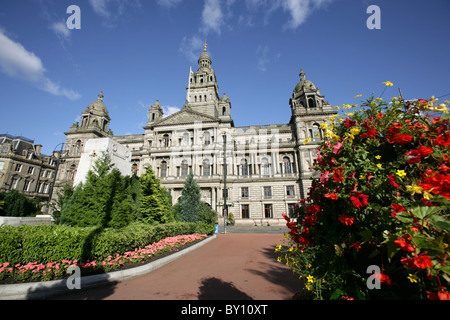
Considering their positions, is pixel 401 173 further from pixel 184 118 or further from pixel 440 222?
pixel 184 118

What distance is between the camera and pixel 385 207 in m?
1.58

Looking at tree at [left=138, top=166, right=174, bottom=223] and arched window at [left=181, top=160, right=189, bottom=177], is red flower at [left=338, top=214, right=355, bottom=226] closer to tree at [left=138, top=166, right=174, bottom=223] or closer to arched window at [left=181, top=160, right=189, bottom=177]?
tree at [left=138, top=166, right=174, bottom=223]

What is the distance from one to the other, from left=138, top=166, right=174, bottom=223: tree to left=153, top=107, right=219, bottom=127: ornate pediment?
21.2m

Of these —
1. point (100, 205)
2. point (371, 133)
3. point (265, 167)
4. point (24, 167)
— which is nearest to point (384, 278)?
point (371, 133)

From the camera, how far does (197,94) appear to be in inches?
1610

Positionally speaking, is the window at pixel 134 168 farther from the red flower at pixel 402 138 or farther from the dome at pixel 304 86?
the red flower at pixel 402 138

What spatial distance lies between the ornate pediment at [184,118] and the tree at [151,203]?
21.2 meters

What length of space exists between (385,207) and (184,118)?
3442cm

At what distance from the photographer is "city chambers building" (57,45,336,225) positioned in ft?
98.0
